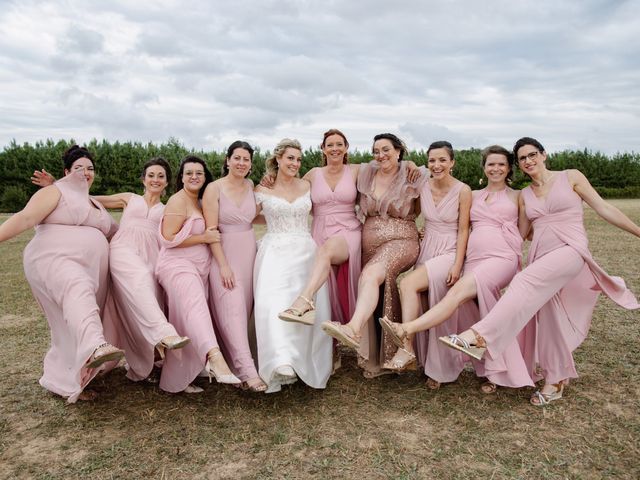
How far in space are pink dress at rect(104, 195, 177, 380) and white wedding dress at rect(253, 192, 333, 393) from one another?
0.86 meters

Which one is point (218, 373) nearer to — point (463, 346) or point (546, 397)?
point (463, 346)

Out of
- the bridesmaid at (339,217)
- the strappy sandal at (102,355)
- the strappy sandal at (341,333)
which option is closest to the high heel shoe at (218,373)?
the strappy sandal at (102,355)

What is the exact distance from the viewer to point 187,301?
4.88 m

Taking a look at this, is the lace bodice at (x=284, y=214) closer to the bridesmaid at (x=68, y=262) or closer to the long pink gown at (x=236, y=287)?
the long pink gown at (x=236, y=287)

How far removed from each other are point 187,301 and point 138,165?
28.3 metres

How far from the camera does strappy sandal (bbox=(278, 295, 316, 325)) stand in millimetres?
4543

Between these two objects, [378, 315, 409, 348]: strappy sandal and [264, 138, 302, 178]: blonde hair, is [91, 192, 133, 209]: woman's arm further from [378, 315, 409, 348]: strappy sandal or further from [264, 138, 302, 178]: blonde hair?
[378, 315, 409, 348]: strappy sandal

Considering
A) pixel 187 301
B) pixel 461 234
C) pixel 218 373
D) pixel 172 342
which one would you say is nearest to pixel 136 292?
pixel 187 301

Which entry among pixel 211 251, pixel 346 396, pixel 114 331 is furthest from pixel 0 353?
pixel 346 396

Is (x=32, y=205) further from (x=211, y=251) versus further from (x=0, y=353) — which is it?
(x=0, y=353)

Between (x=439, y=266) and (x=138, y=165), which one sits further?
(x=138, y=165)

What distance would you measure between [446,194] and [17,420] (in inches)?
176

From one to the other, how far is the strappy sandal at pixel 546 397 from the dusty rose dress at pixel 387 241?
4.36ft

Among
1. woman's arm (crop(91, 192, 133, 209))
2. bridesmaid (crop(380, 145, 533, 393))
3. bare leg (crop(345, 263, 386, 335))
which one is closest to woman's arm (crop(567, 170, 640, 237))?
bridesmaid (crop(380, 145, 533, 393))
